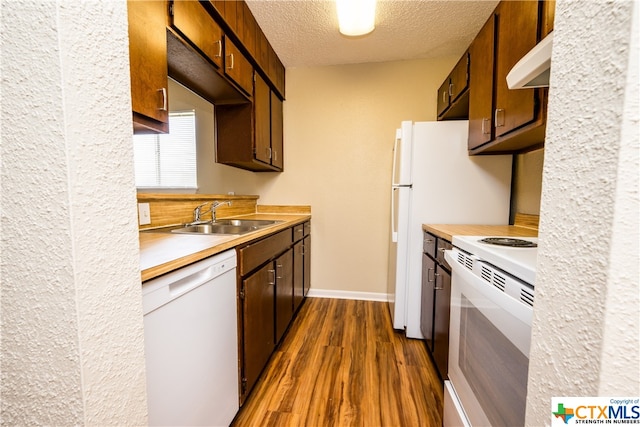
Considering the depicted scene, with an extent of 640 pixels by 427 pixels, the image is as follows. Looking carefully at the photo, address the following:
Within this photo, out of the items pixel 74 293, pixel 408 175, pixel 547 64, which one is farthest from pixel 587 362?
pixel 408 175

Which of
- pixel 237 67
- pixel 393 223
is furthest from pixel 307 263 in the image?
pixel 237 67

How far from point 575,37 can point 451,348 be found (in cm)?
117

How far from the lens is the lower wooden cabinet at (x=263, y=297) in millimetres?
1252

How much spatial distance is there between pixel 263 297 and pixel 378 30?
2.19 meters

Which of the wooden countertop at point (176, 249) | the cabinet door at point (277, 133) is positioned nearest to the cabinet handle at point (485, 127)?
the wooden countertop at point (176, 249)

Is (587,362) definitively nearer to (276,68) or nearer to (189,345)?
(189,345)

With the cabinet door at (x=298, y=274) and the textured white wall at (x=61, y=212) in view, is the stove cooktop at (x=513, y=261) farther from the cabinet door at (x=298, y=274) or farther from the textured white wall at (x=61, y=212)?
the cabinet door at (x=298, y=274)

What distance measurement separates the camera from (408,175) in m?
1.96

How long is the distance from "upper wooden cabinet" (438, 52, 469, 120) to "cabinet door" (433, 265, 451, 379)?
4.44ft

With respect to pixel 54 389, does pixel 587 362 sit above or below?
above

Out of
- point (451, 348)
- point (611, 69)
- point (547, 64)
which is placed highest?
point (547, 64)

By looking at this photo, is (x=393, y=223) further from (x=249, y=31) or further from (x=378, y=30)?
(x=249, y=31)

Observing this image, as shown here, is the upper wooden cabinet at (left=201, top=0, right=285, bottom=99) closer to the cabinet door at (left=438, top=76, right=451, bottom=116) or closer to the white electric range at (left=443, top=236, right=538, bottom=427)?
the cabinet door at (left=438, top=76, right=451, bottom=116)

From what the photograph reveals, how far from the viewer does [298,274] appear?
2309mm
